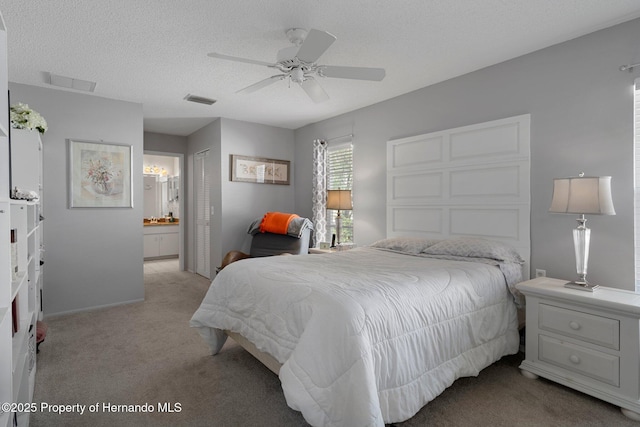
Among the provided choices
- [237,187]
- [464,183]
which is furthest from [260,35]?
[237,187]

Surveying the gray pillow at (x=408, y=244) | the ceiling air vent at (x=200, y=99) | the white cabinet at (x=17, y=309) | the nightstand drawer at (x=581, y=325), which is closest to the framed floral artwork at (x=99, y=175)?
the ceiling air vent at (x=200, y=99)

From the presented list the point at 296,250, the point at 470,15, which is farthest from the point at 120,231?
the point at 470,15

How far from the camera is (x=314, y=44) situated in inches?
81.8

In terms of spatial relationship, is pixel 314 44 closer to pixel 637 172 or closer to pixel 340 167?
pixel 637 172

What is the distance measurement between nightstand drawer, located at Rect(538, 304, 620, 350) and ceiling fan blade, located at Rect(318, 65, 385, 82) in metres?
1.99

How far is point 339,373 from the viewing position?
1511mm

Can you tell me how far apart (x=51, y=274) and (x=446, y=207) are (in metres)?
4.35

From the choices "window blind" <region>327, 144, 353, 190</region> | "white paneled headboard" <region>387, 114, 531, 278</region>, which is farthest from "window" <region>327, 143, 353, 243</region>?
"white paneled headboard" <region>387, 114, 531, 278</region>

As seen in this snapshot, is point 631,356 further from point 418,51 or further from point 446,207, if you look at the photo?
point 418,51

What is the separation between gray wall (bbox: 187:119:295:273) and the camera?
492cm

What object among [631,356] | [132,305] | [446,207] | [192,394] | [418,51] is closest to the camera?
[631,356]

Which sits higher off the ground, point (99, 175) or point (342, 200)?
point (99, 175)

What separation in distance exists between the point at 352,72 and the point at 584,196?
178cm

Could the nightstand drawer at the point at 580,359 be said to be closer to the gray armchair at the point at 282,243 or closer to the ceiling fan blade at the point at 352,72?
the ceiling fan blade at the point at 352,72
